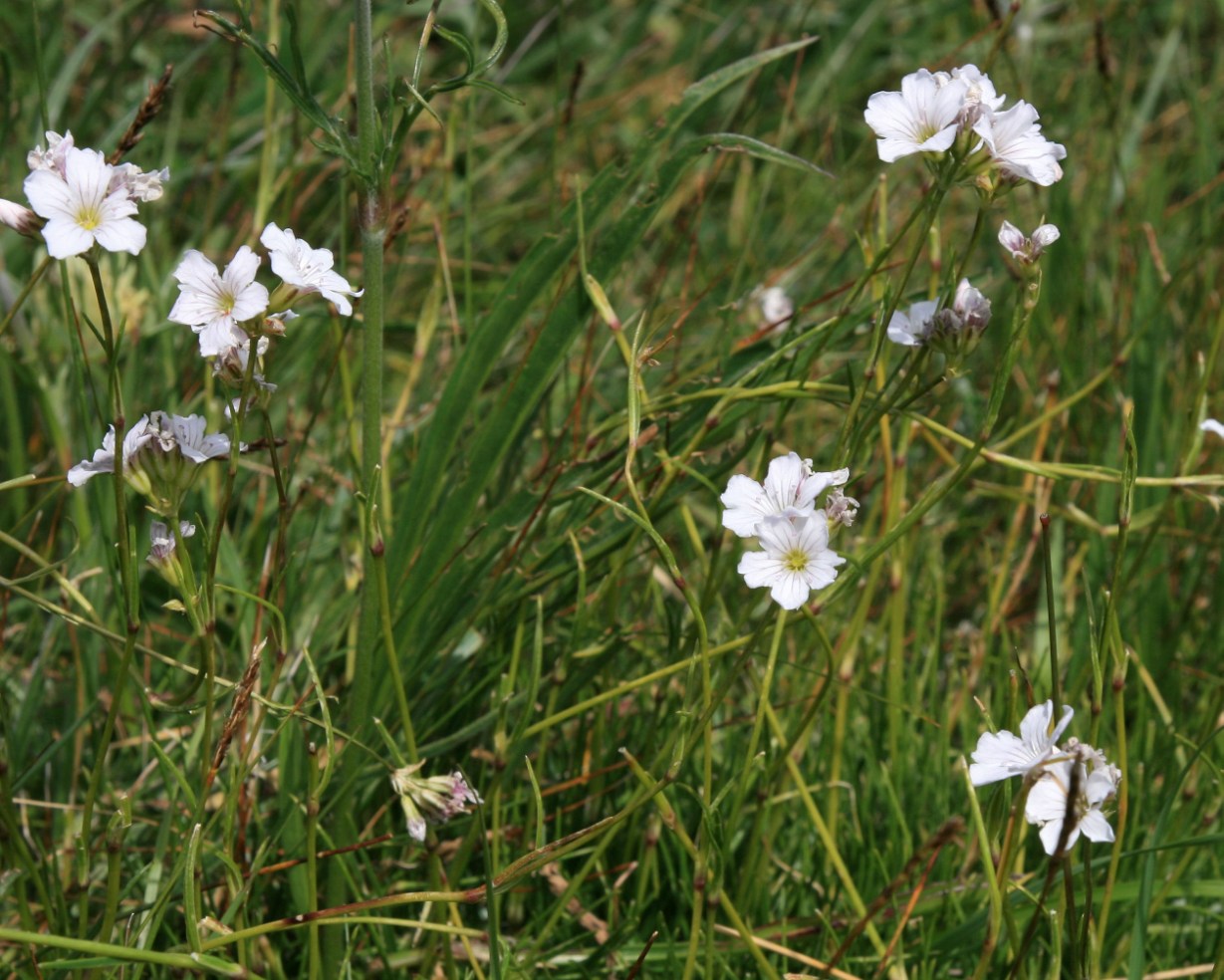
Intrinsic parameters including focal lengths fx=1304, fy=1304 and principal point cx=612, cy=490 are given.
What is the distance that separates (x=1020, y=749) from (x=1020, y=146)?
1.46 feet

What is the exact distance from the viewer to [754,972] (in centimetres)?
128

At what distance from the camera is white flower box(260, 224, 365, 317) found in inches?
37.4

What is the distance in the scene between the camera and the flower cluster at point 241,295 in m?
0.94

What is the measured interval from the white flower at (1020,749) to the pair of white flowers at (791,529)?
159 millimetres

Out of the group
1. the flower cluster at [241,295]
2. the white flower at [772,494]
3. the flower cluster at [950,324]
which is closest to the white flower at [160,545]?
the flower cluster at [241,295]

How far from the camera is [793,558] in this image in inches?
38.4

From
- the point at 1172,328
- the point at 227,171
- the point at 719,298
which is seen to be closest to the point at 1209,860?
the point at 1172,328

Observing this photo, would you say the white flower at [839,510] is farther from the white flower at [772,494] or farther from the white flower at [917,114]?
the white flower at [917,114]

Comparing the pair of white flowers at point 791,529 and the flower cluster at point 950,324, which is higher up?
the flower cluster at point 950,324

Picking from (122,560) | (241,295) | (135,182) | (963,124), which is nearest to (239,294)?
(241,295)

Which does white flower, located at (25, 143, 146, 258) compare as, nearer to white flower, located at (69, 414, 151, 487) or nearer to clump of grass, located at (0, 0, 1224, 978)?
clump of grass, located at (0, 0, 1224, 978)

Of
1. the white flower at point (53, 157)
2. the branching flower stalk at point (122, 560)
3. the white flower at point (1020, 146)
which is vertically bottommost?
the branching flower stalk at point (122, 560)

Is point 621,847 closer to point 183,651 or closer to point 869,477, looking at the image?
point 183,651

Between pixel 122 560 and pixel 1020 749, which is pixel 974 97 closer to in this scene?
pixel 1020 749
